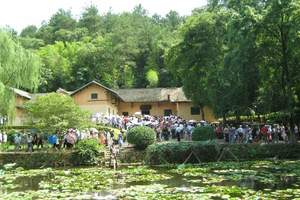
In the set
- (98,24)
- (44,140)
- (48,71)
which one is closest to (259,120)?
(44,140)

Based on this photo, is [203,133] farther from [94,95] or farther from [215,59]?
[94,95]

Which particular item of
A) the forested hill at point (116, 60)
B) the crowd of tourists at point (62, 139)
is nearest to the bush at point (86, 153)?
the crowd of tourists at point (62, 139)

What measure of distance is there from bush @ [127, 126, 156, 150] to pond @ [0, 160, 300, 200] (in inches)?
163

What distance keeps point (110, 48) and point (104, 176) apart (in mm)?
50768

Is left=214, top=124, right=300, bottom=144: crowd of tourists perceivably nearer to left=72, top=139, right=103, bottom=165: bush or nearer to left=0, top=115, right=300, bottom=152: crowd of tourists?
left=0, top=115, right=300, bottom=152: crowd of tourists

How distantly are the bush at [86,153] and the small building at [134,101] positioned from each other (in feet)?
83.8

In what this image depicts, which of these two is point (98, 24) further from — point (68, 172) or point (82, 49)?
point (68, 172)

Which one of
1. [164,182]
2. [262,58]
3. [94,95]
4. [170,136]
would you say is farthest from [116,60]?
[164,182]

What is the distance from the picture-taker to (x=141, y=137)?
34.9m

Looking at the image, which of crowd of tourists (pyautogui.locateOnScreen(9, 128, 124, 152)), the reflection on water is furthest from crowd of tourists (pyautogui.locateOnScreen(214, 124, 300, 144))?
the reflection on water

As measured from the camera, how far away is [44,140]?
124 ft

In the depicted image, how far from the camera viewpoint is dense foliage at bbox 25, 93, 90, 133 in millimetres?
36156

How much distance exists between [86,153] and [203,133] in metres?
8.04

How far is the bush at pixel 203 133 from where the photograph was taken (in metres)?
35.4
